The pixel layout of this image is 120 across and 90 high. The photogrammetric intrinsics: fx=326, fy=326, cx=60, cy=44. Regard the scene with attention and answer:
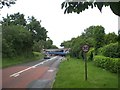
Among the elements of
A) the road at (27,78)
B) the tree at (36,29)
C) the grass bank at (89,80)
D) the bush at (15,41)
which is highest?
the tree at (36,29)

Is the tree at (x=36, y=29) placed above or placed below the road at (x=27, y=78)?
above

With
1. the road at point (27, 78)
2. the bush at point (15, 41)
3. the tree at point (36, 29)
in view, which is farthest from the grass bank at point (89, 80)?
the tree at point (36, 29)

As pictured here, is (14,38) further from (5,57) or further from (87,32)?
(87,32)

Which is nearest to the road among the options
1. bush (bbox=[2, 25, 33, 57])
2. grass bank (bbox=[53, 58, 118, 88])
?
grass bank (bbox=[53, 58, 118, 88])

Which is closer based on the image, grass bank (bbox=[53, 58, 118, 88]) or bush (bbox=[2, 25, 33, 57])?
grass bank (bbox=[53, 58, 118, 88])

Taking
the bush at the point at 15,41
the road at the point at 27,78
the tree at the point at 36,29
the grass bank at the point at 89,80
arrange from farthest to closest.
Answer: the tree at the point at 36,29
the bush at the point at 15,41
the road at the point at 27,78
the grass bank at the point at 89,80

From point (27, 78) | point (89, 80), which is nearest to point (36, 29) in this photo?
point (27, 78)

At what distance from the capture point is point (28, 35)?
265 ft

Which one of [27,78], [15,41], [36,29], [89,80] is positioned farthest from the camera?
[36,29]

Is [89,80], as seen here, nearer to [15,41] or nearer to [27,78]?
→ [27,78]

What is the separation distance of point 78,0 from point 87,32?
439ft

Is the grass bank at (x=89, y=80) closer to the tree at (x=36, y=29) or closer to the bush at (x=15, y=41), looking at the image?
the bush at (x=15, y=41)

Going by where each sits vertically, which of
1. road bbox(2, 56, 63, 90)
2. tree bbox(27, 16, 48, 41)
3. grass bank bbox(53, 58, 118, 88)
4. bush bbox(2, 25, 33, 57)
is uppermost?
tree bbox(27, 16, 48, 41)

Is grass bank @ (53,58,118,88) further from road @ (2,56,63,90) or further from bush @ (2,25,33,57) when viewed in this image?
bush @ (2,25,33,57)
